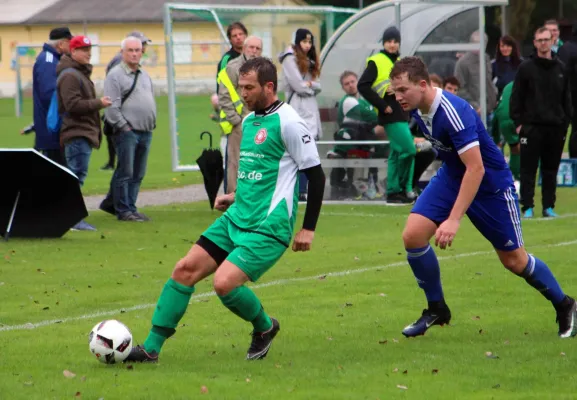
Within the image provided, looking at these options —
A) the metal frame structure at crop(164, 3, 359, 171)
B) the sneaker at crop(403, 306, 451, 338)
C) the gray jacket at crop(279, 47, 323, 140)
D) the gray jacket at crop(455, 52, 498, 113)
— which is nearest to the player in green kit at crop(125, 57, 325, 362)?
the sneaker at crop(403, 306, 451, 338)

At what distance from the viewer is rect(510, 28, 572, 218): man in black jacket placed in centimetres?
1434

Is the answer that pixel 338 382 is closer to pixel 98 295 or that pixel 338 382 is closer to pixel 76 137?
pixel 98 295

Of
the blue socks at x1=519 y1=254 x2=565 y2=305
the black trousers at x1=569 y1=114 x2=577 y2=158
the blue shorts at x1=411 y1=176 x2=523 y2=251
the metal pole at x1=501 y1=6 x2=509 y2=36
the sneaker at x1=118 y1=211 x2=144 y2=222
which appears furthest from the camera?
the metal pole at x1=501 y1=6 x2=509 y2=36

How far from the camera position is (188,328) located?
26.6 ft

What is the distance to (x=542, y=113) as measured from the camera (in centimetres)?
1434

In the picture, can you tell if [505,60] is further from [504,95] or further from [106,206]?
[106,206]

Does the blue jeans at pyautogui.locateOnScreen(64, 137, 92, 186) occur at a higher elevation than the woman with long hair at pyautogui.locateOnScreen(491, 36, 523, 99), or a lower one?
lower

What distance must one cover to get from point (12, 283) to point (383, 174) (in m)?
7.66

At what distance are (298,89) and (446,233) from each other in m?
8.94

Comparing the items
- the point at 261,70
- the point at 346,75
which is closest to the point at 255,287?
the point at 261,70

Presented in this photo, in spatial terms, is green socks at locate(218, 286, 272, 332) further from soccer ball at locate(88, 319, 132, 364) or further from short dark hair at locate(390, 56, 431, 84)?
short dark hair at locate(390, 56, 431, 84)

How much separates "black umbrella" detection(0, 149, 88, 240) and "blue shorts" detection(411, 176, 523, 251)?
5.65m

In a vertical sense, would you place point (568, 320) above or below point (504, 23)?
below

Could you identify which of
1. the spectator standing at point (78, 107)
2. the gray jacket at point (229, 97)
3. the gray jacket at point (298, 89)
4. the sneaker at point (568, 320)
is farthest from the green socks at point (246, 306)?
the gray jacket at point (298, 89)
